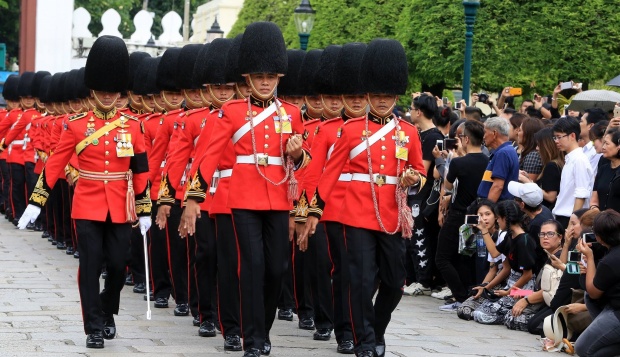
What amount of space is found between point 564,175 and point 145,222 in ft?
13.5

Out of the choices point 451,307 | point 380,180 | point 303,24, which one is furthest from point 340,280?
point 303,24

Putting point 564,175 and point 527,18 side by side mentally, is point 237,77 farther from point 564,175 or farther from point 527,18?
point 527,18

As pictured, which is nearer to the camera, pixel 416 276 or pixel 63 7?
pixel 416 276

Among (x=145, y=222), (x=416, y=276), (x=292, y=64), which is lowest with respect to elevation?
(x=416, y=276)

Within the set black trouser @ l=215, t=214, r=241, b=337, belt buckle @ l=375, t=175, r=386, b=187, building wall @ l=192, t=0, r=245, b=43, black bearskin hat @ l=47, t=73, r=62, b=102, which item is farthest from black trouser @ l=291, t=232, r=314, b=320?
building wall @ l=192, t=0, r=245, b=43

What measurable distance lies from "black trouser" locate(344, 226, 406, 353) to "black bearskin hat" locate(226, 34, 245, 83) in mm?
1547

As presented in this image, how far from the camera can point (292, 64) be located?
1390 centimetres

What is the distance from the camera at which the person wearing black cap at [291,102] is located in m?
12.8

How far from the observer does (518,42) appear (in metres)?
28.5

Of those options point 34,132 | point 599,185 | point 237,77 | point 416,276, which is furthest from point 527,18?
point 237,77

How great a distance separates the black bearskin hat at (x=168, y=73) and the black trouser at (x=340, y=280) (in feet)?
12.0

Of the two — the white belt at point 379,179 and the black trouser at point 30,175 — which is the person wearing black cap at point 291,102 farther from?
the black trouser at point 30,175

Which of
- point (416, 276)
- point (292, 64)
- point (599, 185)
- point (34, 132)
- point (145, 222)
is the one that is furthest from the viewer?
point (34, 132)

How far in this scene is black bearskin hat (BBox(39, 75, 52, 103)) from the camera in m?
21.8
